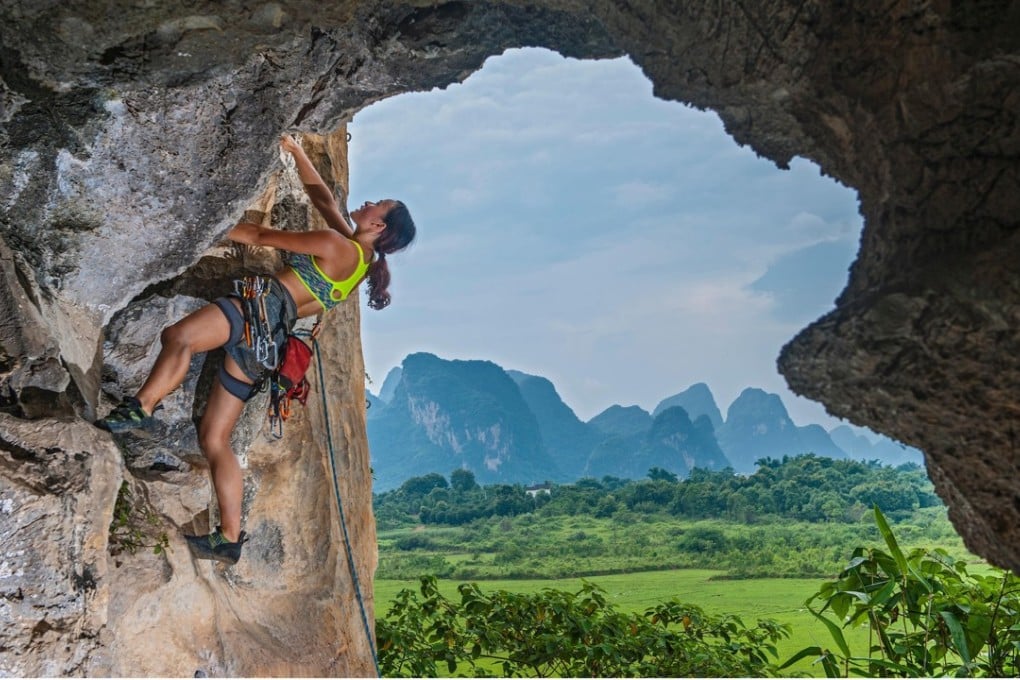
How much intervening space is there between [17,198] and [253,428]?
6.05 ft

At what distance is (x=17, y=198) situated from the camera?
122 inches

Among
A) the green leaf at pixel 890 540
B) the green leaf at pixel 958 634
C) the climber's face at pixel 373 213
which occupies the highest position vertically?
the climber's face at pixel 373 213

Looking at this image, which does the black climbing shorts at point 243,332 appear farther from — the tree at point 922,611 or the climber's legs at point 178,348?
the tree at point 922,611

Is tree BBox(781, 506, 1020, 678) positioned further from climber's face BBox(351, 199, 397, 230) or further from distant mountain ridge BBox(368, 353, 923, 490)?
distant mountain ridge BBox(368, 353, 923, 490)

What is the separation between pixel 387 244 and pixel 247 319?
77cm

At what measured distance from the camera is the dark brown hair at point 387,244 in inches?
161

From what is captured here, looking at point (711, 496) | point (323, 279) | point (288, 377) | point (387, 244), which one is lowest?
point (711, 496)

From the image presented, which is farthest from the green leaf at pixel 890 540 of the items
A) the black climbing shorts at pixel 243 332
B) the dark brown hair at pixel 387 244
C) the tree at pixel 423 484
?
the tree at pixel 423 484

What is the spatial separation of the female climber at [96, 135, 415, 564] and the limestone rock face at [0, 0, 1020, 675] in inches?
9.2

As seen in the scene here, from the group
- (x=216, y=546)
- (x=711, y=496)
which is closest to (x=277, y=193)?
(x=216, y=546)

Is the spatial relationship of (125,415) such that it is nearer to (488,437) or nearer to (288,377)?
(288,377)

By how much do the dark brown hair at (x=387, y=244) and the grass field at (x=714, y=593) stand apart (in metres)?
8.01

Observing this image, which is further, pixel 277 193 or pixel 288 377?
pixel 277 193

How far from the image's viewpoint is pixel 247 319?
12.5ft
